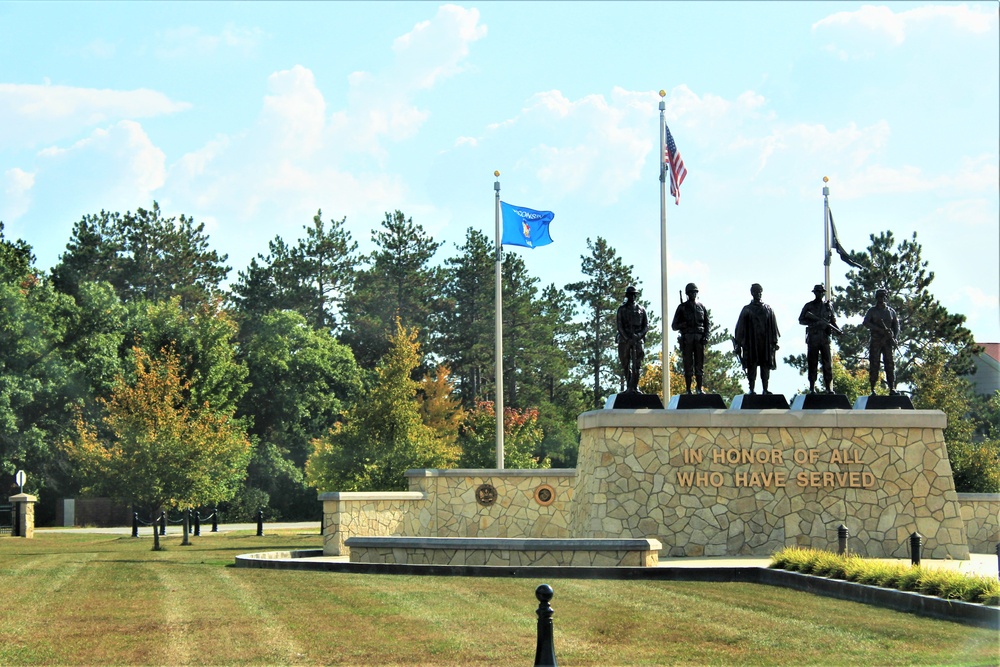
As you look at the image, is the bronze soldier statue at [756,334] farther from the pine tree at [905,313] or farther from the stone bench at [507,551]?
the pine tree at [905,313]

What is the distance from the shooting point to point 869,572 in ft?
55.4

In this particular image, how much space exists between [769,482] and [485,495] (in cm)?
751

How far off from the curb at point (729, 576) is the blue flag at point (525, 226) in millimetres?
11003

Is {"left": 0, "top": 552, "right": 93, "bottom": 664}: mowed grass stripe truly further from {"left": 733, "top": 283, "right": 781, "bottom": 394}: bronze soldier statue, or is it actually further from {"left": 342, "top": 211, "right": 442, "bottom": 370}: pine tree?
{"left": 342, "top": 211, "right": 442, "bottom": 370}: pine tree

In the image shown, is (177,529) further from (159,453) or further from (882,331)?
(882,331)

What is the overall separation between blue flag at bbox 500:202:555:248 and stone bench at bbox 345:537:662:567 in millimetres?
11507

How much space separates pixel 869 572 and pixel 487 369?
52.9 meters

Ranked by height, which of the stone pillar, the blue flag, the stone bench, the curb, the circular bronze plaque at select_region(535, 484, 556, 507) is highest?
the blue flag

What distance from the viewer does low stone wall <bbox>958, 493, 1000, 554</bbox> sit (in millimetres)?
27898

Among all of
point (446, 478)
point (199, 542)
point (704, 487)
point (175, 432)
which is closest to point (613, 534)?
point (704, 487)

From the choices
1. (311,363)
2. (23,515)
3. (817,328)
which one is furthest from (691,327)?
(311,363)

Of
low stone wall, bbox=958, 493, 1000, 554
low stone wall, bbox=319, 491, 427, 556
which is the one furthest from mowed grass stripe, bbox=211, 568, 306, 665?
low stone wall, bbox=958, 493, 1000, 554

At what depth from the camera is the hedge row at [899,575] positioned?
573 inches

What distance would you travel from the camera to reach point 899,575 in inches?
640
